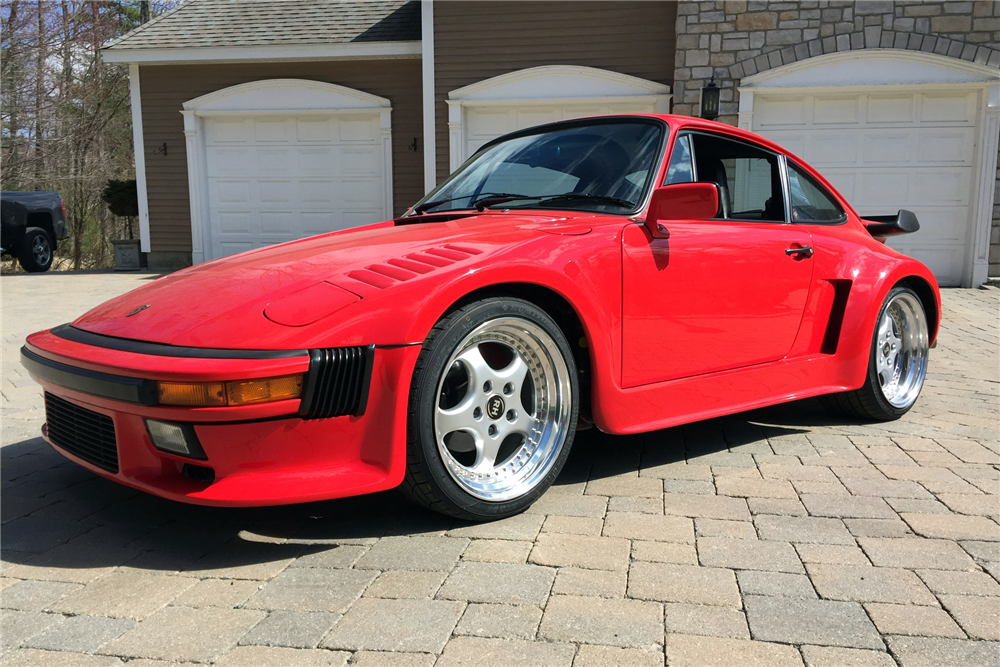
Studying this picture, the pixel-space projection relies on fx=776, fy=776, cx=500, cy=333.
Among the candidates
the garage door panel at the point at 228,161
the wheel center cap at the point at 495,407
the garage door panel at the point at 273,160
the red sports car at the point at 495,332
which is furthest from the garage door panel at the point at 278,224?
the wheel center cap at the point at 495,407

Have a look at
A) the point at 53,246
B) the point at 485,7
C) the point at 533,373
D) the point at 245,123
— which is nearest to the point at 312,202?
the point at 245,123

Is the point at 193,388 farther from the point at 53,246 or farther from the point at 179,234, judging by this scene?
the point at 53,246

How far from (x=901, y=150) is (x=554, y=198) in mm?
8982

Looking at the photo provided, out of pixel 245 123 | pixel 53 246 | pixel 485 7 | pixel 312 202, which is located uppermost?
pixel 485 7

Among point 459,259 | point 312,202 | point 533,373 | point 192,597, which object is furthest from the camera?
point 312,202

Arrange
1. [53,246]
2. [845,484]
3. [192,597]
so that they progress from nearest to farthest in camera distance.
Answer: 1. [192,597]
2. [845,484]
3. [53,246]

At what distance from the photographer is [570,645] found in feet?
6.15

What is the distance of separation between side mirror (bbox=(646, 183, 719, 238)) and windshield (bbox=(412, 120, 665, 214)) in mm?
168

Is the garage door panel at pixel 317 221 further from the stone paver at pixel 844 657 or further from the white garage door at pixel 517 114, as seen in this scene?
the stone paver at pixel 844 657

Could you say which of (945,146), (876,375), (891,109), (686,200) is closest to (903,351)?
(876,375)

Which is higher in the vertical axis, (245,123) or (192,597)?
(245,123)

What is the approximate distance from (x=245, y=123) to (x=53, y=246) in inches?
224

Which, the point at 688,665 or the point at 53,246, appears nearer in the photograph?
the point at 688,665

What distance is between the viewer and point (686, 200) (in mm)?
2963
